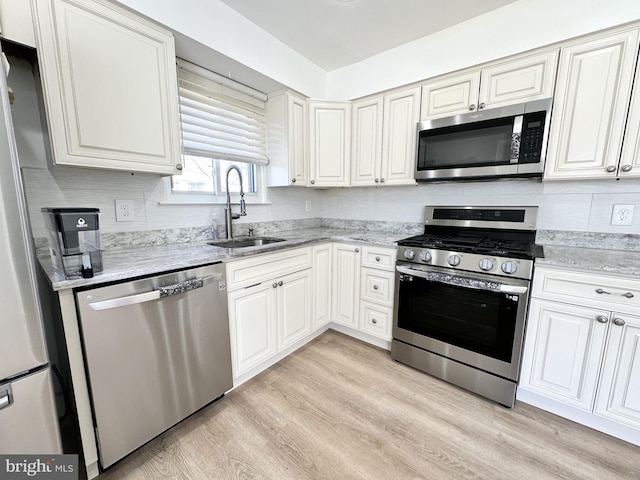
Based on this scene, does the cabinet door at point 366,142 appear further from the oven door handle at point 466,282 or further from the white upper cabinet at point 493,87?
the oven door handle at point 466,282

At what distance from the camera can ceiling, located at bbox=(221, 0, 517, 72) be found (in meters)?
1.74

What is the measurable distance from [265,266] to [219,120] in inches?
48.8

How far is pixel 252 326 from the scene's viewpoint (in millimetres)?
1763

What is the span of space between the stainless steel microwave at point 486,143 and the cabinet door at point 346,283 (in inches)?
33.6

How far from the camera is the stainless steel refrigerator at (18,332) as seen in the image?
78 centimetres

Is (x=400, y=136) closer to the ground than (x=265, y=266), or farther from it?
farther from it

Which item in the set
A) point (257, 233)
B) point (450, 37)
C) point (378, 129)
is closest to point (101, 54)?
point (257, 233)

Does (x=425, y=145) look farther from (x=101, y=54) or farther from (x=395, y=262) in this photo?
(x=101, y=54)

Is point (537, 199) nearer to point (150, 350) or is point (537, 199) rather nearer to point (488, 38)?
point (488, 38)

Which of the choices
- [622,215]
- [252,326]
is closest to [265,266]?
[252,326]

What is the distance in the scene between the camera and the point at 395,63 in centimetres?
226

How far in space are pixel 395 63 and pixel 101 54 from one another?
6.84 ft

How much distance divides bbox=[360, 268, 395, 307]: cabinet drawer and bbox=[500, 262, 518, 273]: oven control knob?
742 millimetres

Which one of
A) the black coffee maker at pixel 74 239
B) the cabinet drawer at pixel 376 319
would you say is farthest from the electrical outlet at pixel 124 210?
the cabinet drawer at pixel 376 319
